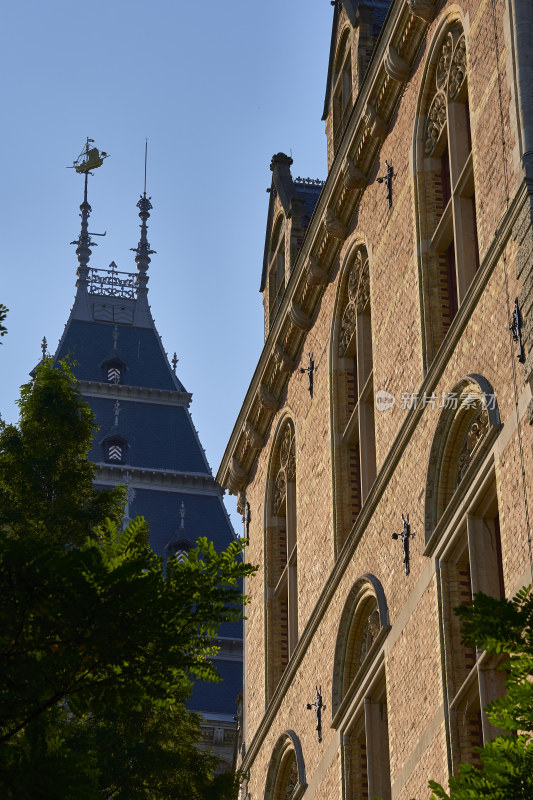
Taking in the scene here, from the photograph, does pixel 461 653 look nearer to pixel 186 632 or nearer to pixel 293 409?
pixel 186 632

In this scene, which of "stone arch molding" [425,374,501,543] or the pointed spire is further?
the pointed spire

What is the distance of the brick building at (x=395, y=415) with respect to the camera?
15867mm

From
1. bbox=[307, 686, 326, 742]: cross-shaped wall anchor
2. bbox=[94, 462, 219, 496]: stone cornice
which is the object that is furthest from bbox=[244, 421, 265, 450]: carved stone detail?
bbox=[94, 462, 219, 496]: stone cornice

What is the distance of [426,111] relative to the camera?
784 inches

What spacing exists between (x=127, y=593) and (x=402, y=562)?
24.8 ft

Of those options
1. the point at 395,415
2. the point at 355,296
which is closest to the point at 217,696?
the point at 355,296

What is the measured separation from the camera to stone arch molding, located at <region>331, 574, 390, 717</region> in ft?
63.3

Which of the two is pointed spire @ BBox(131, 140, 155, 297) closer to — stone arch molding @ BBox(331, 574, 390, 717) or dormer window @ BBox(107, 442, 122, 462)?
dormer window @ BBox(107, 442, 122, 462)

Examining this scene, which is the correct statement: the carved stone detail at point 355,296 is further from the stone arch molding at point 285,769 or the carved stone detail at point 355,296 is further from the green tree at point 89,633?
the green tree at point 89,633

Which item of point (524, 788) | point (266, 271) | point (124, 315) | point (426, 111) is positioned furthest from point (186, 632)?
point (124, 315)

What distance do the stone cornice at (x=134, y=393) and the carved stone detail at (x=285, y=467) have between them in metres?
43.9

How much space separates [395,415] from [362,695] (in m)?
3.12

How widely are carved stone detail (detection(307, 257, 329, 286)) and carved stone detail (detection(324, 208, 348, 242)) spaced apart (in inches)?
33.5

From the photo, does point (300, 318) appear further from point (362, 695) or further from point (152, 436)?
point (152, 436)
